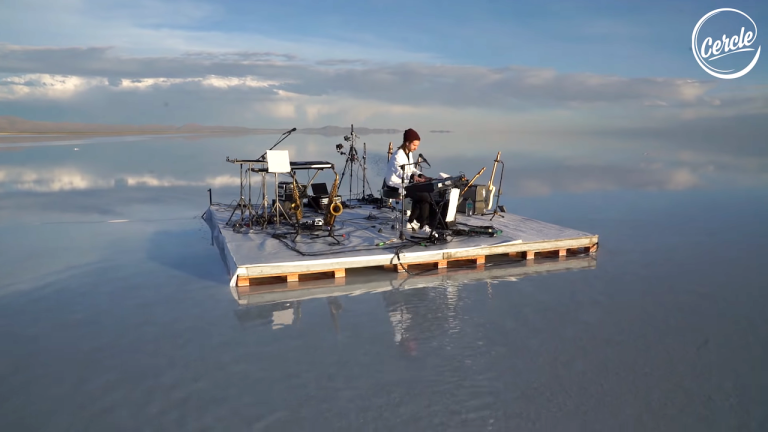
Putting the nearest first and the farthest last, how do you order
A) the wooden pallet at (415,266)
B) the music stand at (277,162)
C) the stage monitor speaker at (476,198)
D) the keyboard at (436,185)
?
the wooden pallet at (415,266) < the keyboard at (436,185) < the music stand at (277,162) < the stage monitor speaker at (476,198)

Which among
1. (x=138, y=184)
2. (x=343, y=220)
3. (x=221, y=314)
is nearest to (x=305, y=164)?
(x=343, y=220)

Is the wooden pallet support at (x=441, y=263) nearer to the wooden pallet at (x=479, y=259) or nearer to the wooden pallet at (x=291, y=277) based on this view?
the wooden pallet at (x=479, y=259)

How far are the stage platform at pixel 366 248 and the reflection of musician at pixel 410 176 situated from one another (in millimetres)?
233

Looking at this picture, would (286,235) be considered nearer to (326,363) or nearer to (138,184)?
(326,363)

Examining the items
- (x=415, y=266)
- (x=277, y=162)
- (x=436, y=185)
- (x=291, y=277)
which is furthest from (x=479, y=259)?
(x=277, y=162)

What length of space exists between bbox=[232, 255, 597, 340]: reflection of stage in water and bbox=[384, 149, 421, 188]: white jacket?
1.22m

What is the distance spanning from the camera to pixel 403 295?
17.7 ft

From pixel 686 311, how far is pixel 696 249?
2513mm

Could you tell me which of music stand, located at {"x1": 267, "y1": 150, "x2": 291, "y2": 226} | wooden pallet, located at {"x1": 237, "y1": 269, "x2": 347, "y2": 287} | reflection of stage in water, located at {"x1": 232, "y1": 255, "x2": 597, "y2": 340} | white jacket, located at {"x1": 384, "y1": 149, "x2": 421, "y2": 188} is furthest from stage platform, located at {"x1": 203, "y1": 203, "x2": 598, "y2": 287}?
music stand, located at {"x1": 267, "y1": 150, "x2": 291, "y2": 226}

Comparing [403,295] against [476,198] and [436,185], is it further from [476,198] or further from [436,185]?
[476,198]

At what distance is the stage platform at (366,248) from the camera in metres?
5.71

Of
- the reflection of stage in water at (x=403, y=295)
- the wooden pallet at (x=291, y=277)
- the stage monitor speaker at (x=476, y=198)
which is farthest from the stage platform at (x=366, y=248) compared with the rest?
the stage monitor speaker at (x=476, y=198)

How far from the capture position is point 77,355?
3934 millimetres

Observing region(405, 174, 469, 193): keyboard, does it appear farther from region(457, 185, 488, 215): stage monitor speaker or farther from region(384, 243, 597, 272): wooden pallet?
region(457, 185, 488, 215): stage monitor speaker
